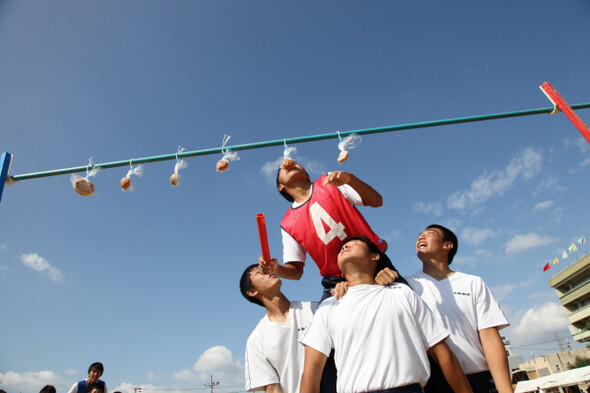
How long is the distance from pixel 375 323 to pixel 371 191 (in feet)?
4.10

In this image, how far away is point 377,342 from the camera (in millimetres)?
1985

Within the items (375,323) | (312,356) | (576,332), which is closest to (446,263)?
(375,323)

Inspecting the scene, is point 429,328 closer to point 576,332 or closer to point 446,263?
point 446,263

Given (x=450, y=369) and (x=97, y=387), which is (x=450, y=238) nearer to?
(x=450, y=369)

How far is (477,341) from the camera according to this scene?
243 centimetres

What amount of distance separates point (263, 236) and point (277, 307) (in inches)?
32.5

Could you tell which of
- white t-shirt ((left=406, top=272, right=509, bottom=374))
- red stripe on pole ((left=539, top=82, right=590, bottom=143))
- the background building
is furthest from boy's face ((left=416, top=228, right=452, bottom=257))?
the background building

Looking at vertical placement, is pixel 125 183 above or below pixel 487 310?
above

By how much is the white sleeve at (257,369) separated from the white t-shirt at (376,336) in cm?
52

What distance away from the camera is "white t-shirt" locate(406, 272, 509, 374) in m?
2.38

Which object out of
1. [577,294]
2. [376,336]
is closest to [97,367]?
[376,336]

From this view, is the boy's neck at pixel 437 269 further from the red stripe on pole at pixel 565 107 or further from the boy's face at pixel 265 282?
the red stripe on pole at pixel 565 107

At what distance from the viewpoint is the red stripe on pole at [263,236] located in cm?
226

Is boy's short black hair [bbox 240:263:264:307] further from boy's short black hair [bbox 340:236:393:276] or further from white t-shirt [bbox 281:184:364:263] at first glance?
boy's short black hair [bbox 340:236:393:276]
